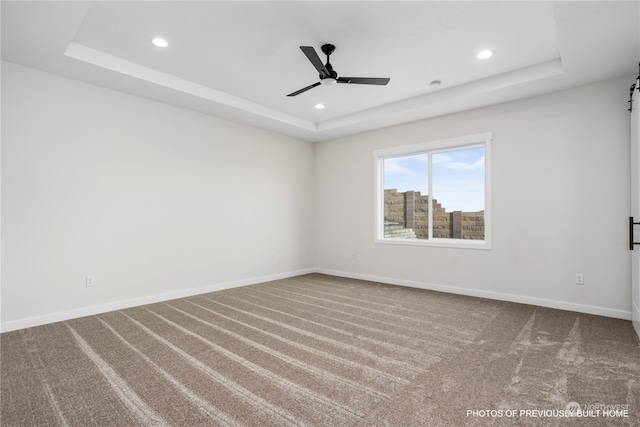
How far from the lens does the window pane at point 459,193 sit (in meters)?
4.62

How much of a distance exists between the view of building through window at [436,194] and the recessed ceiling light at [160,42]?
12.3 ft

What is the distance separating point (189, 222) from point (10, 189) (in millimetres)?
1884

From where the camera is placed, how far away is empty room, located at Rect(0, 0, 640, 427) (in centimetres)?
208

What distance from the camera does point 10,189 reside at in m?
3.16

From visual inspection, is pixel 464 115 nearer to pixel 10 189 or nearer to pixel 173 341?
pixel 173 341

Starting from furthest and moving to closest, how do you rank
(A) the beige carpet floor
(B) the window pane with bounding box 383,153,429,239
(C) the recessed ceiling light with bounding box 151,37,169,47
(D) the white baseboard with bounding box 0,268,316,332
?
(B) the window pane with bounding box 383,153,429,239 → (D) the white baseboard with bounding box 0,268,316,332 → (C) the recessed ceiling light with bounding box 151,37,169,47 → (A) the beige carpet floor

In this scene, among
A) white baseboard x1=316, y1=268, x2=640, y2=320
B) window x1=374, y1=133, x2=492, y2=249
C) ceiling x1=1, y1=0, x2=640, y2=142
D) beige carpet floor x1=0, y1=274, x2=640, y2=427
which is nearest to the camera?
beige carpet floor x1=0, y1=274, x2=640, y2=427

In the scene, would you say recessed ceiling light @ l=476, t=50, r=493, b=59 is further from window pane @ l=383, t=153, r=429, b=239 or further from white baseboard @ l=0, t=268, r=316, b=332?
white baseboard @ l=0, t=268, r=316, b=332

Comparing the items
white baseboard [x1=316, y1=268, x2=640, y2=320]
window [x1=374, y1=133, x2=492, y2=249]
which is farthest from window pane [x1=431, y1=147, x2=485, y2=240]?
white baseboard [x1=316, y1=268, x2=640, y2=320]

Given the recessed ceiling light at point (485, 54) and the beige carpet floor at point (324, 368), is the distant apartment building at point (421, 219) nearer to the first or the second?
the beige carpet floor at point (324, 368)

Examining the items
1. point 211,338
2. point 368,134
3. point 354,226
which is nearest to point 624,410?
point 211,338

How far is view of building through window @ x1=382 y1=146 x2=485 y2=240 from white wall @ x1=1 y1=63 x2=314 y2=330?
209 cm

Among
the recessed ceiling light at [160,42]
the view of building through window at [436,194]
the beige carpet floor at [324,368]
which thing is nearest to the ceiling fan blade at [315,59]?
the recessed ceiling light at [160,42]

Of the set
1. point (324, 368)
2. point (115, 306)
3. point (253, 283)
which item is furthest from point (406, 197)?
point (115, 306)
